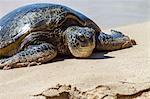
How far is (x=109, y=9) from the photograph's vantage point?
11.9m

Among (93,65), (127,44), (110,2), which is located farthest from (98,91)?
(110,2)

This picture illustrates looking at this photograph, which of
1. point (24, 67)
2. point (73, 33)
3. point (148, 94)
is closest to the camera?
point (148, 94)

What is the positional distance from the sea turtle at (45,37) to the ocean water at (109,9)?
3.48m

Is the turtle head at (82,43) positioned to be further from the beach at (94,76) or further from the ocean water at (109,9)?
the ocean water at (109,9)

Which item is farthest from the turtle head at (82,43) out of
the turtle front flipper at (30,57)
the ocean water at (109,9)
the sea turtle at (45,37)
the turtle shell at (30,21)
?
the ocean water at (109,9)

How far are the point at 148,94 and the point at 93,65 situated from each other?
187 cm

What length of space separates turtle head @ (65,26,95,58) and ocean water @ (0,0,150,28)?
3.90m

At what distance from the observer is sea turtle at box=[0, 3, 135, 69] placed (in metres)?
5.85

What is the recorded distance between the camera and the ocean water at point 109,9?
10328mm

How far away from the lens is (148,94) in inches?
136

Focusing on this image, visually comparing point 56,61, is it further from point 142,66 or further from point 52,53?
point 142,66

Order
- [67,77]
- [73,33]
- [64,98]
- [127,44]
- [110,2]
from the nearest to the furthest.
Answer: [64,98]
[67,77]
[73,33]
[127,44]
[110,2]

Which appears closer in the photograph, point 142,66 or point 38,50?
point 142,66

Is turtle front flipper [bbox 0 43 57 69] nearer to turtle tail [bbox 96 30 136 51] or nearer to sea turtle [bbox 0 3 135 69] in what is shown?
sea turtle [bbox 0 3 135 69]
